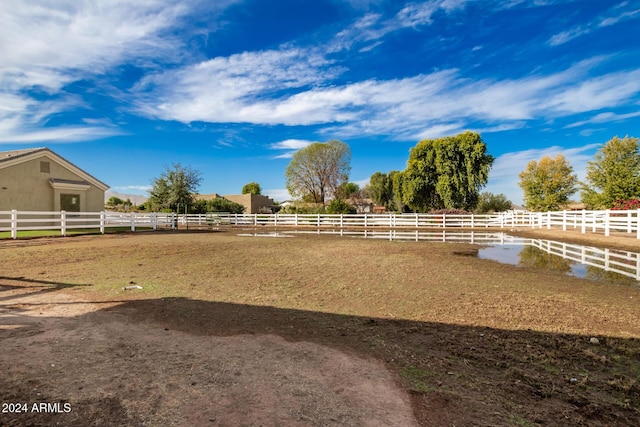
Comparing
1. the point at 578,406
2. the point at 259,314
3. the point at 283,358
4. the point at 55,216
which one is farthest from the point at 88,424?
the point at 55,216

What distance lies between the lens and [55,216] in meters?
20.2

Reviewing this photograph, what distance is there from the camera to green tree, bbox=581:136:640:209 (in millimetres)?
30047

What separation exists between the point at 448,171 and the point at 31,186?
36.7 m

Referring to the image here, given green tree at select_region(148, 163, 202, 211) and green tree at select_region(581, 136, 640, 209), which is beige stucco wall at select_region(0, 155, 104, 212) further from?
green tree at select_region(581, 136, 640, 209)

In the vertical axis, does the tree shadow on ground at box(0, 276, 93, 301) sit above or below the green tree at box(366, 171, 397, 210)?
below

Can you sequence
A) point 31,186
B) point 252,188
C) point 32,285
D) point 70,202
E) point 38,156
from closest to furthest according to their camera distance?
point 32,285, point 31,186, point 38,156, point 70,202, point 252,188

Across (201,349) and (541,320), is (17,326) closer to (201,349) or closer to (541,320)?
(201,349)

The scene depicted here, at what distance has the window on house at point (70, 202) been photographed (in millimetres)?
20400

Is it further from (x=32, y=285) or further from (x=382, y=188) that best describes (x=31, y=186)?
(x=382, y=188)

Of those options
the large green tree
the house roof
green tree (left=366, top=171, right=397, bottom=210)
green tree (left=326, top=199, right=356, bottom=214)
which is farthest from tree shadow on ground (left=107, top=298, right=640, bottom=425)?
green tree (left=366, top=171, right=397, bottom=210)

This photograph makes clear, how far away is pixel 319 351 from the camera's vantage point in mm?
3518

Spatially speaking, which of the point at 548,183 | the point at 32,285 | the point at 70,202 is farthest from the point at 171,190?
the point at 548,183

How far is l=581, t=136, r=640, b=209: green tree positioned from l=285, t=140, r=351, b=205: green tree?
28.4 meters

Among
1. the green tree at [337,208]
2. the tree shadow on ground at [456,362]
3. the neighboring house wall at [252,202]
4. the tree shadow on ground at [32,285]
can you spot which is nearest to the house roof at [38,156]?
the tree shadow on ground at [32,285]
